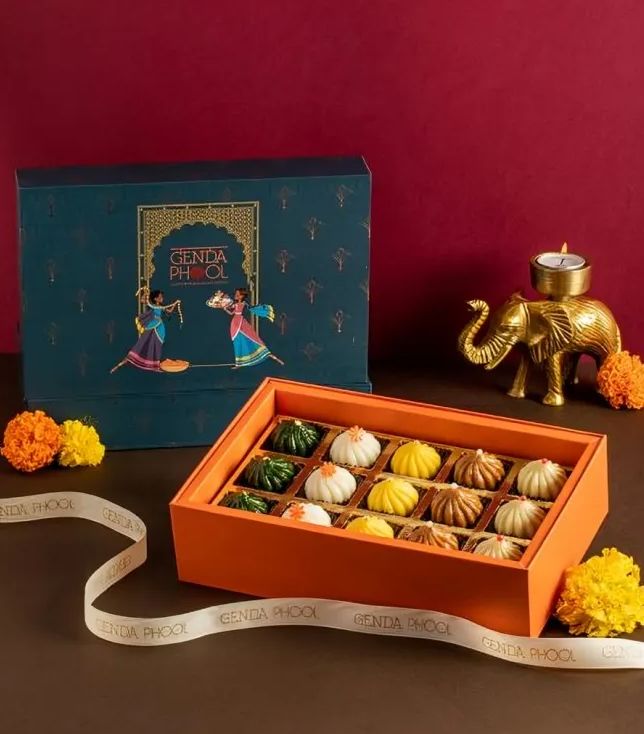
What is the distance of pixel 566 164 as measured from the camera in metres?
1.94

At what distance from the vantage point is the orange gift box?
1465mm

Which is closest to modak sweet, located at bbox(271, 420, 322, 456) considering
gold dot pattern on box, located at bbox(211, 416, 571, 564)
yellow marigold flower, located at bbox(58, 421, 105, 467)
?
gold dot pattern on box, located at bbox(211, 416, 571, 564)

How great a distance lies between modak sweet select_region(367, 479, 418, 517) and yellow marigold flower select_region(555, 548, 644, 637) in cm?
19

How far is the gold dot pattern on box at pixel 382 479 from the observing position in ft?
5.16

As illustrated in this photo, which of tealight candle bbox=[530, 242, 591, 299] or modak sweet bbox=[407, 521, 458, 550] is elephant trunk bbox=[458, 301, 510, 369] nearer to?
tealight candle bbox=[530, 242, 591, 299]

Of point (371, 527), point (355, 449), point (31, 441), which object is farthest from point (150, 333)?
point (371, 527)

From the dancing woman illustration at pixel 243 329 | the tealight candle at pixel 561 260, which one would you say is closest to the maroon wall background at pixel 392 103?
the tealight candle at pixel 561 260

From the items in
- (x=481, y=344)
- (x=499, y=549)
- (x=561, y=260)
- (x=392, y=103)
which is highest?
(x=392, y=103)

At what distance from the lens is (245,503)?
62.1 inches

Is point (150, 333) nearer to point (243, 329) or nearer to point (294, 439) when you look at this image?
point (243, 329)

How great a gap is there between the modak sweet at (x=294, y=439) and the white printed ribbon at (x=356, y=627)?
22 cm

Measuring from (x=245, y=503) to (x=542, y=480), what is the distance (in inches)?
12.4

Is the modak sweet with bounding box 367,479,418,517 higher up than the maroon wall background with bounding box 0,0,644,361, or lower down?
lower down

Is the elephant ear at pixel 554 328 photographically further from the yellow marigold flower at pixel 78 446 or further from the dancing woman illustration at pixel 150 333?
the yellow marigold flower at pixel 78 446
